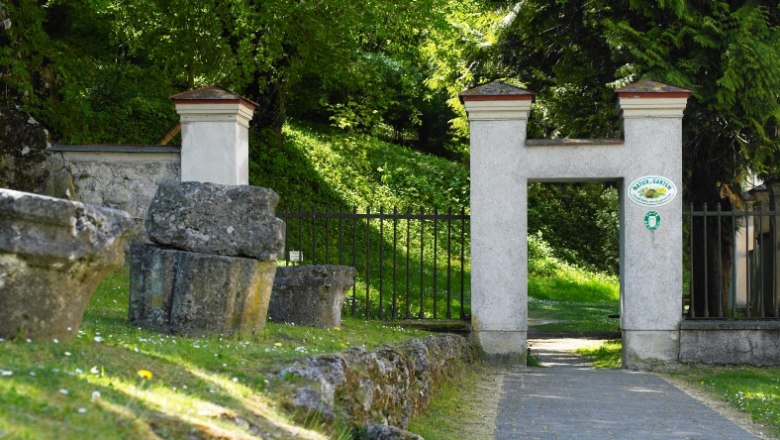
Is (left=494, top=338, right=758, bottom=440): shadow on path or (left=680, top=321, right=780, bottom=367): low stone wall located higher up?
(left=680, top=321, right=780, bottom=367): low stone wall

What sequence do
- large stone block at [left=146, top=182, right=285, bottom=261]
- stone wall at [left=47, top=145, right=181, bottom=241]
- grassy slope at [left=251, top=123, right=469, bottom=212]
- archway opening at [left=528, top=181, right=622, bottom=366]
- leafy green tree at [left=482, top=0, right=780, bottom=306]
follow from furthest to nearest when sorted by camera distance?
grassy slope at [left=251, top=123, right=469, bottom=212] < archway opening at [left=528, top=181, right=622, bottom=366] < leafy green tree at [left=482, top=0, right=780, bottom=306] < stone wall at [left=47, top=145, right=181, bottom=241] < large stone block at [left=146, top=182, right=285, bottom=261]

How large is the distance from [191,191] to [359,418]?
351 centimetres

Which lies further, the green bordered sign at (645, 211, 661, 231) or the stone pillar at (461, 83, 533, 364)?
the stone pillar at (461, 83, 533, 364)

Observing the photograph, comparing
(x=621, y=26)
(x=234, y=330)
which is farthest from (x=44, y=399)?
(x=621, y=26)

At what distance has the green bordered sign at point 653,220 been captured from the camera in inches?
539

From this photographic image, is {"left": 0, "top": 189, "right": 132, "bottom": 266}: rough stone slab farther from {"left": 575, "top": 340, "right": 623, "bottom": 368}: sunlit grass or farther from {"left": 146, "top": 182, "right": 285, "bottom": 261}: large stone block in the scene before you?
{"left": 575, "top": 340, "right": 623, "bottom": 368}: sunlit grass

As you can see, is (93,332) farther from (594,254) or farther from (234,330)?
(594,254)

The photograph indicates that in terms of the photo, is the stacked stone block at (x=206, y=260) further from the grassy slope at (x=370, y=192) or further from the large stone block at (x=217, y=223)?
the grassy slope at (x=370, y=192)

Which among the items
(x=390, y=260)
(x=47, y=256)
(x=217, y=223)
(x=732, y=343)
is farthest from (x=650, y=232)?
(x=47, y=256)

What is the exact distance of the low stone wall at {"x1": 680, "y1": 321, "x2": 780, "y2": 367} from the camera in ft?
44.2

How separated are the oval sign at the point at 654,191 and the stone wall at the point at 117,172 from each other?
6.26 m

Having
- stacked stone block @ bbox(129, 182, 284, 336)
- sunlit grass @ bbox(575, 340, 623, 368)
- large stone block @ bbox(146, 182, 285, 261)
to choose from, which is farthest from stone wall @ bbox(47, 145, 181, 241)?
sunlit grass @ bbox(575, 340, 623, 368)

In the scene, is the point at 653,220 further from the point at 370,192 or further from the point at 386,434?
the point at 370,192

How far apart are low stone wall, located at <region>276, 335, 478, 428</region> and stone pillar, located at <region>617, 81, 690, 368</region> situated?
400 cm
